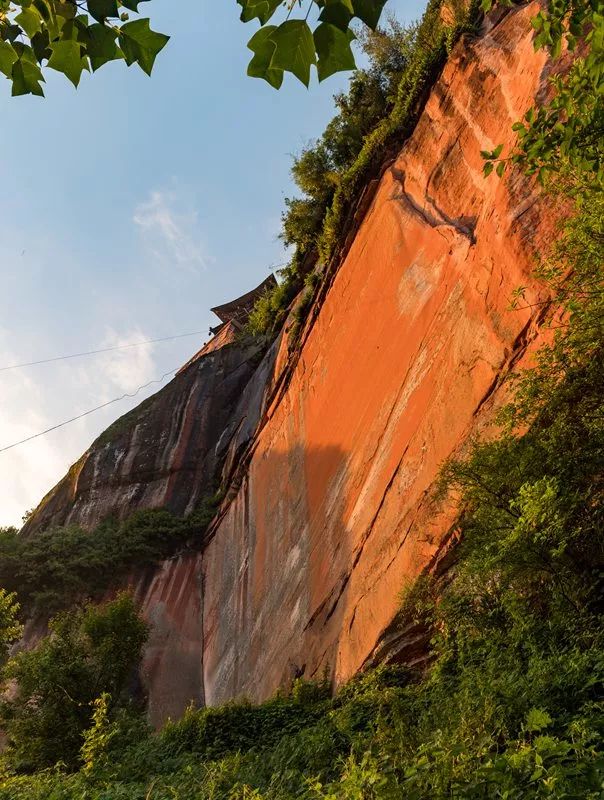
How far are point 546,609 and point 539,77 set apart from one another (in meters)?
7.78

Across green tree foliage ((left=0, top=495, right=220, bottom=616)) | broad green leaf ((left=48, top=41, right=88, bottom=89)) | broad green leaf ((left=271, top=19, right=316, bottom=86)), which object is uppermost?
green tree foliage ((left=0, top=495, right=220, bottom=616))

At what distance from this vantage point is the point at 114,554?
2130 cm

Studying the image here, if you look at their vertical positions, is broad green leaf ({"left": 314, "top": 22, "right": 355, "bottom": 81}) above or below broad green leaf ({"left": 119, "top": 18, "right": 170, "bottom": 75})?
below

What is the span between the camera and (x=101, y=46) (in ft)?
7.57

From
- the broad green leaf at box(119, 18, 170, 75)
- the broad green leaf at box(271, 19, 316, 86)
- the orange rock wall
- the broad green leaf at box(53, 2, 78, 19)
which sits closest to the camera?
the broad green leaf at box(271, 19, 316, 86)

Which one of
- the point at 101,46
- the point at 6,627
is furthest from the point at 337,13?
the point at 6,627

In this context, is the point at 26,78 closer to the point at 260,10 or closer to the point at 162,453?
the point at 260,10

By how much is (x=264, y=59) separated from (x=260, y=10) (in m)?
0.20

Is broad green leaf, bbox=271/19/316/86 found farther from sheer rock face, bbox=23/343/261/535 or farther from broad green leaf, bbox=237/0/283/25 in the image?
sheer rock face, bbox=23/343/261/535

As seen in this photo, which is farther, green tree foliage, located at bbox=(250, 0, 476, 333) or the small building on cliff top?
the small building on cliff top

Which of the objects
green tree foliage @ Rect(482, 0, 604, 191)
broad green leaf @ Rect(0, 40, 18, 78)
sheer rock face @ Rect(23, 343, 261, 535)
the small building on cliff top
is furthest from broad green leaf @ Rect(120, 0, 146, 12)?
the small building on cliff top

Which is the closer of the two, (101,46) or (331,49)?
(331,49)

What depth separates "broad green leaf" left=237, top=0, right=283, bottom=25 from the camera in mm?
1976

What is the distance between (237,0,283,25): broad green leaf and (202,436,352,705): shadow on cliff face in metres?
9.37
